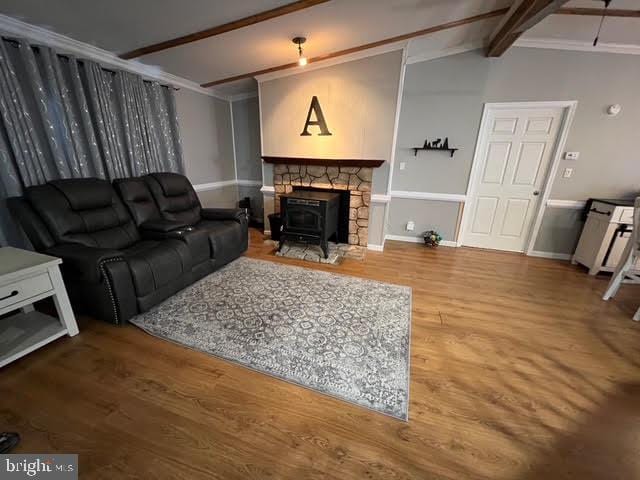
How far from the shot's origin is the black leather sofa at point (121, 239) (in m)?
1.83

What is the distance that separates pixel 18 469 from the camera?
106 centimetres

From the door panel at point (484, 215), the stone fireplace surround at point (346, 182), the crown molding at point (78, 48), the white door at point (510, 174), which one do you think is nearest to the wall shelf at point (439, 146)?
the white door at point (510, 174)

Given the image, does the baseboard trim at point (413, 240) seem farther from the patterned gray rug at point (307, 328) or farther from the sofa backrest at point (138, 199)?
the sofa backrest at point (138, 199)

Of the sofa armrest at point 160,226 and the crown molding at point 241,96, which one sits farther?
the crown molding at point 241,96

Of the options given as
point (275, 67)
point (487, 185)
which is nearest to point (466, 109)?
point (487, 185)

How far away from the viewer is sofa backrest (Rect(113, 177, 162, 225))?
257 centimetres

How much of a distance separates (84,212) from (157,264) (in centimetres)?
86

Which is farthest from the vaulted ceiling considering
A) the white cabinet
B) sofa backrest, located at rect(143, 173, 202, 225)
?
the white cabinet

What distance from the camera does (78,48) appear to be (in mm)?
2334

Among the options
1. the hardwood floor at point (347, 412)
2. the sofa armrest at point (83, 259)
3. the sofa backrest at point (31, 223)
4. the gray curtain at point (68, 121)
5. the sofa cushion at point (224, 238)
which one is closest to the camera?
the hardwood floor at point (347, 412)

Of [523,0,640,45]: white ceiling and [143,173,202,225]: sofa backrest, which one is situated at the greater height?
[523,0,640,45]: white ceiling

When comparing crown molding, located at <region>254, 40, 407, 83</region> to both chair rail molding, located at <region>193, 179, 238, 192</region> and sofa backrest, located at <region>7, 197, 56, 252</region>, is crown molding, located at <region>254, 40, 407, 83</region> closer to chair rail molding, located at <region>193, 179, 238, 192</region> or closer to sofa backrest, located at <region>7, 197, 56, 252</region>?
chair rail molding, located at <region>193, 179, 238, 192</region>

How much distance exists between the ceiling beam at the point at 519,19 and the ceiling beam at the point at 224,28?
1668 mm

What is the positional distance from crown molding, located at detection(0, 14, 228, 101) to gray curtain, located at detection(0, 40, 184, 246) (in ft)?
0.22
